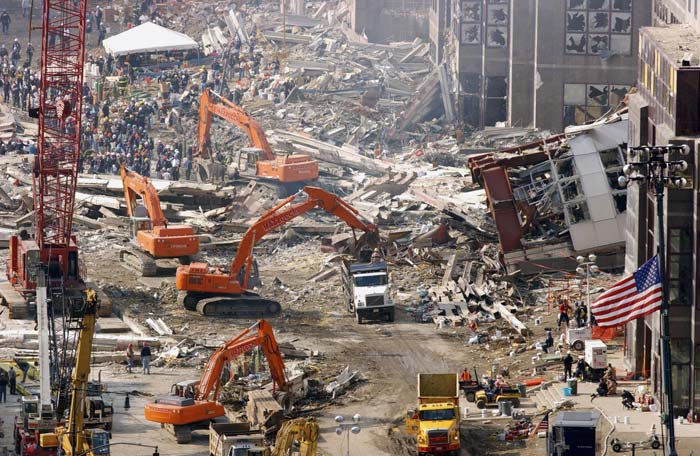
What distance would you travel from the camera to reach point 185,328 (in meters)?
71.0

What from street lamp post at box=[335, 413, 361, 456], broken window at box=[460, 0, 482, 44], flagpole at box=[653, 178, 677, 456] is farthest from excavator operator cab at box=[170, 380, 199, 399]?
broken window at box=[460, 0, 482, 44]

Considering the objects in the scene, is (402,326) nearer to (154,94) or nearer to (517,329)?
(517,329)

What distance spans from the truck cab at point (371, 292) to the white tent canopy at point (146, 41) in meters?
53.3

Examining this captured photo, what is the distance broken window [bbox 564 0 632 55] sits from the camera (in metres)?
102

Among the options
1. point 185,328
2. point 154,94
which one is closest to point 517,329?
point 185,328

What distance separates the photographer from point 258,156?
96.6m

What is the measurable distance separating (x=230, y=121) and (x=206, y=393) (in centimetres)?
4086

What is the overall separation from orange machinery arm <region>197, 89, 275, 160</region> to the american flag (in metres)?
46.4

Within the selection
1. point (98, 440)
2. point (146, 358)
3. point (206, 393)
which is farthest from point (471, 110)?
point (98, 440)

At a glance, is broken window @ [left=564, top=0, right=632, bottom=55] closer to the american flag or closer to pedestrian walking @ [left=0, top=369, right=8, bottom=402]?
pedestrian walking @ [left=0, top=369, right=8, bottom=402]

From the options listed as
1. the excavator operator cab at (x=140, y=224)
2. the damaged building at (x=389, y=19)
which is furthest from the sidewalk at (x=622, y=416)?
the damaged building at (x=389, y=19)

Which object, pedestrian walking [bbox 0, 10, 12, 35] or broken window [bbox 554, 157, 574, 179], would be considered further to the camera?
pedestrian walking [bbox 0, 10, 12, 35]

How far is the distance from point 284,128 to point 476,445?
57.4 meters

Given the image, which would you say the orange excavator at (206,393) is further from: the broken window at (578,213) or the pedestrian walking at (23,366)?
the broken window at (578,213)
